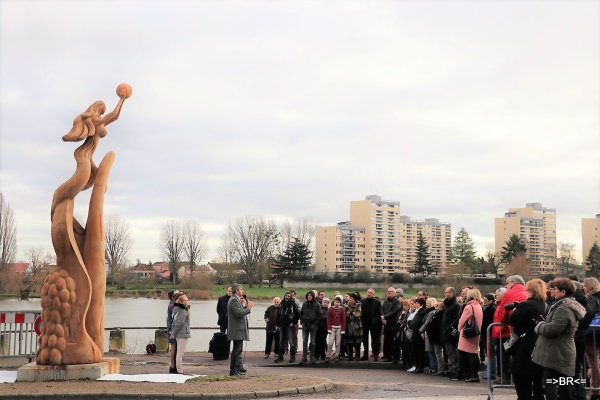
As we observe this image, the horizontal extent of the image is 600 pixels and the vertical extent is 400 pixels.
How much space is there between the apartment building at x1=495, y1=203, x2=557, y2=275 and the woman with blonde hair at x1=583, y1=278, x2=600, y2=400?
483 feet

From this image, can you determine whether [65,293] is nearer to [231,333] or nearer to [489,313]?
[231,333]

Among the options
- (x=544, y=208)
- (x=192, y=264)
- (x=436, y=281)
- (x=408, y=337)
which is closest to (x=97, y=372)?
(x=408, y=337)

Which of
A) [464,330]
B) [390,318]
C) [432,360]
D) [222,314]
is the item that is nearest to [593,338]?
[464,330]

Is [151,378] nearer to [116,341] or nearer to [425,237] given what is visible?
[116,341]

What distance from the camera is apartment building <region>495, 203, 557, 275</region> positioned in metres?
153

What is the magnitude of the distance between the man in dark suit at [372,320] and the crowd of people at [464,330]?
26 mm

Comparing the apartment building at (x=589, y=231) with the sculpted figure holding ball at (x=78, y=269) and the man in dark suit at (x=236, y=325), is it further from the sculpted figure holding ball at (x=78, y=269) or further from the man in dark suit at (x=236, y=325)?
the sculpted figure holding ball at (x=78, y=269)

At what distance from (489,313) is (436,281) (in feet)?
220

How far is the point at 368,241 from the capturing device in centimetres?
14900

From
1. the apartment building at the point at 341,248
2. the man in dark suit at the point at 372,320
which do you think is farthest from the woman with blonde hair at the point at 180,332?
the apartment building at the point at 341,248

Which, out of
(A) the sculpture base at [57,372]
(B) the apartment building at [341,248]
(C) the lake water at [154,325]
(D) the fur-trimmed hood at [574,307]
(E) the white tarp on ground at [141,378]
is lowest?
(C) the lake water at [154,325]

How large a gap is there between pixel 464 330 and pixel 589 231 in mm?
152024

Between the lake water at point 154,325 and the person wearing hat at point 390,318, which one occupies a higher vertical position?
the person wearing hat at point 390,318

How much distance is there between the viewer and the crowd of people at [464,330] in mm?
7870
